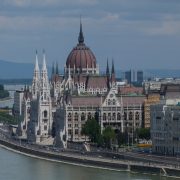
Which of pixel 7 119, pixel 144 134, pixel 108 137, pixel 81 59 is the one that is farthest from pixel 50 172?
pixel 7 119

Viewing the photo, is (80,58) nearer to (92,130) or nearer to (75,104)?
(75,104)

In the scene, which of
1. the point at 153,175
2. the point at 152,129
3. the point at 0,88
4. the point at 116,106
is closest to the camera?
the point at 153,175

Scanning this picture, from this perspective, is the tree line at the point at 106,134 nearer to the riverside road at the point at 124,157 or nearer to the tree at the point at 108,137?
the tree at the point at 108,137

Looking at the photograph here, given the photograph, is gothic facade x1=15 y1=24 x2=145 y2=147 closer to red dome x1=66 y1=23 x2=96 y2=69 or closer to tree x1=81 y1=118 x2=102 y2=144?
red dome x1=66 y1=23 x2=96 y2=69

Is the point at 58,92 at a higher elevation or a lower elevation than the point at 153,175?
higher

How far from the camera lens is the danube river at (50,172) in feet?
182

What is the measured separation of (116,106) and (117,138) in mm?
8177

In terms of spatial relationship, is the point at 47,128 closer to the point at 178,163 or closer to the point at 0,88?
the point at 178,163

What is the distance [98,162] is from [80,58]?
30.8 m

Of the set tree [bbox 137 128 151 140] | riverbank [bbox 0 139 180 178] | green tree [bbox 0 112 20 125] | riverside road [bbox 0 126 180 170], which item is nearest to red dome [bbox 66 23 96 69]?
green tree [bbox 0 112 20 125]

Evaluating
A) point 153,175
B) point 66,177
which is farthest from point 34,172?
point 153,175

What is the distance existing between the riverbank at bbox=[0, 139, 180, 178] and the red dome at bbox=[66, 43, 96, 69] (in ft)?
52.6

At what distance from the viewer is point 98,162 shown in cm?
6203

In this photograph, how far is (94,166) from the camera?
61.8m
